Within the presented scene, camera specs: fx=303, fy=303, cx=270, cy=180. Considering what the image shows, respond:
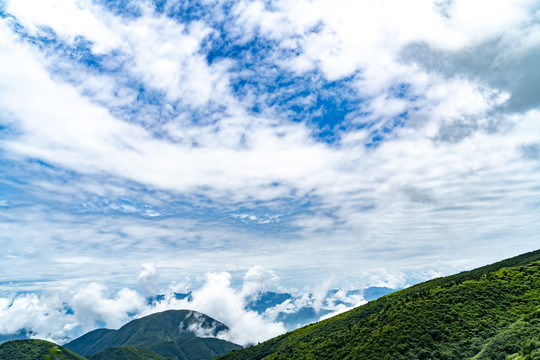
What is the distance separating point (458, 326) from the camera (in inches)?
3324

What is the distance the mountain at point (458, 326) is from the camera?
7119cm

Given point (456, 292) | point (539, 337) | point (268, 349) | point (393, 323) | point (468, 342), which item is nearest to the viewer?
point (539, 337)

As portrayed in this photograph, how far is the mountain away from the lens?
71.2 metres

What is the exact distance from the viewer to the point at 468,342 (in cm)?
7719

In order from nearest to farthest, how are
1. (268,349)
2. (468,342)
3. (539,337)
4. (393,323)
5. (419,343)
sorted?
(539,337) → (468,342) → (419,343) → (393,323) → (268,349)

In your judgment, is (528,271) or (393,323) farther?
(528,271)

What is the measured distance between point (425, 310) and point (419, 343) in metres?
17.1

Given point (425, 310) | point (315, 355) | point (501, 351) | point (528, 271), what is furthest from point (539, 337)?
point (315, 355)

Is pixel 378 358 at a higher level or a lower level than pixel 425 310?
lower

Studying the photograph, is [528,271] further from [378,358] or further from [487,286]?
[378,358]

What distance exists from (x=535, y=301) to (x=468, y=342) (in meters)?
25.4

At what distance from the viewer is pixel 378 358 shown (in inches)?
3255

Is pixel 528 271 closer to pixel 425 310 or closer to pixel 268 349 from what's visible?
pixel 425 310

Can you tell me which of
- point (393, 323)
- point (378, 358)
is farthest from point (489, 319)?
point (378, 358)
